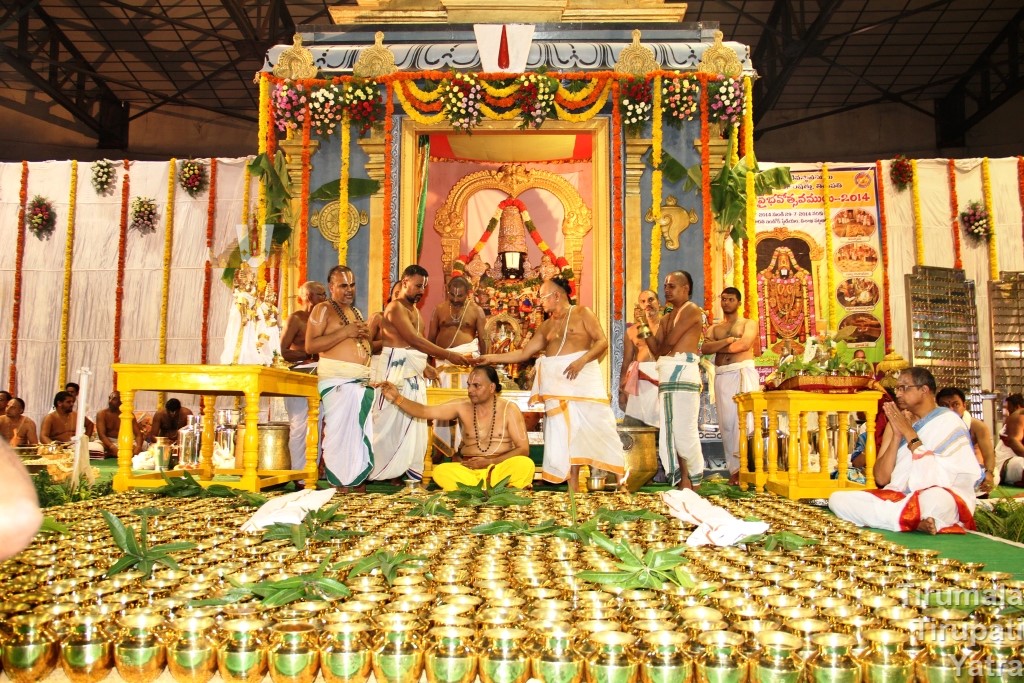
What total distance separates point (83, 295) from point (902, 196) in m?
12.3

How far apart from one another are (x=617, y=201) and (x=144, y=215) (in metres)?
7.86

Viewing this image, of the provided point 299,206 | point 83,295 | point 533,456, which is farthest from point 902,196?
point 83,295

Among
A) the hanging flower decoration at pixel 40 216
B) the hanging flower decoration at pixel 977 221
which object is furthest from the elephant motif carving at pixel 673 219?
the hanging flower decoration at pixel 40 216

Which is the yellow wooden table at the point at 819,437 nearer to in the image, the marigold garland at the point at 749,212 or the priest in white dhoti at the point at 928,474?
the priest in white dhoti at the point at 928,474

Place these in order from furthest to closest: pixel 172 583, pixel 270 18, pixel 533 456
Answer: pixel 270 18 < pixel 533 456 < pixel 172 583

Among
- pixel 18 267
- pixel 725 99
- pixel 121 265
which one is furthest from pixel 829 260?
pixel 18 267

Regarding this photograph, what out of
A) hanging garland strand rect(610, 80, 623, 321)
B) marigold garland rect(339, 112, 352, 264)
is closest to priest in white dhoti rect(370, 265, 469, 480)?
marigold garland rect(339, 112, 352, 264)

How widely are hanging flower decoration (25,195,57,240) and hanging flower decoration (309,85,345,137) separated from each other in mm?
6593

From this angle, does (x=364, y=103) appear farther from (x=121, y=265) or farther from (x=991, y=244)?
(x=991, y=244)

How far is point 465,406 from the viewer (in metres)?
5.94

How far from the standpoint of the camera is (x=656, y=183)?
8719mm

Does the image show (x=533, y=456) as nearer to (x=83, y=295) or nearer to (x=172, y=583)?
(x=172, y=583)

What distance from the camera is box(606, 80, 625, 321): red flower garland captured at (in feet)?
27.9

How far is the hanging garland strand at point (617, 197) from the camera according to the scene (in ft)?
27.9
